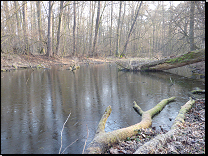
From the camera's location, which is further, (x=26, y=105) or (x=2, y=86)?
(x=2, y=86)

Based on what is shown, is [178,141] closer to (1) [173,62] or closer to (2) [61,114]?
(2) [61,114]

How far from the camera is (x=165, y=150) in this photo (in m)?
3.35

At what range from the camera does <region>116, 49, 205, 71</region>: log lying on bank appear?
43.1 feet

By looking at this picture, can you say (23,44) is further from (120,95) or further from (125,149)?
(125,149)

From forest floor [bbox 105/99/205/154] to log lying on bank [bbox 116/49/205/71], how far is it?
9.55 m

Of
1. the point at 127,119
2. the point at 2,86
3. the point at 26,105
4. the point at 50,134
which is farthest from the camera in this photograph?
the point at 2,86

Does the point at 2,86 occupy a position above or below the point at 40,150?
above

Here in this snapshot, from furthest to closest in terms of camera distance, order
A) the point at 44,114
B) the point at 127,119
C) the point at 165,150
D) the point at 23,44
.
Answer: the point at 23,44
the point at 44,114
the point at 127,119
the point at 165,150

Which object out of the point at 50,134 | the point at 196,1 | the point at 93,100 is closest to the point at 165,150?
the point at 50,134

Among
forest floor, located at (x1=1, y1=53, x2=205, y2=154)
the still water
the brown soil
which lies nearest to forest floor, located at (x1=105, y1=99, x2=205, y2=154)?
forest floor, located at (x1=1, y1=53, x2=205, y2=154)

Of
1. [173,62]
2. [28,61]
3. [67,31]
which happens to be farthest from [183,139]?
[67,31]

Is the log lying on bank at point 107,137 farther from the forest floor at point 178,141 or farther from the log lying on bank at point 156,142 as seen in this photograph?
the log lying on bank at point 156,142

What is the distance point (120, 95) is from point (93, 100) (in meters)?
1.50

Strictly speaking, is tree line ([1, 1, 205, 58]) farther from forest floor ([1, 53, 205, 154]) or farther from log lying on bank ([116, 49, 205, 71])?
forest floor ([1, 53, 205, 154])
